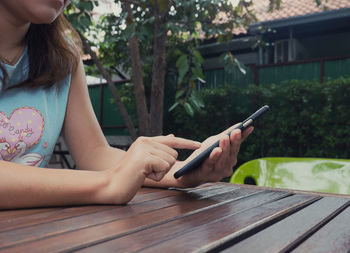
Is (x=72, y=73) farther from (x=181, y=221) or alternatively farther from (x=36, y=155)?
(x=181, y=221)

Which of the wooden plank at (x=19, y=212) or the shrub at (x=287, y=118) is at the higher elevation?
the wooden plank at (x=19, y=212)

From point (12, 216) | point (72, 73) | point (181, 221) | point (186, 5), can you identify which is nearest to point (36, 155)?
point (72, 73)

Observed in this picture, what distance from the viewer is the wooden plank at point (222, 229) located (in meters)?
0.53

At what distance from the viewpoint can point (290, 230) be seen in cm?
66

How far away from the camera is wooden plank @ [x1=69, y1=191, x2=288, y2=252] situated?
528mm

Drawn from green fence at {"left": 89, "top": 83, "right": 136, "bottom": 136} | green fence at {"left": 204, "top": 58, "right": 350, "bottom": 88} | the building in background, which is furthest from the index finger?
green fence at {"left": 89, "top": 83, "right": 136, "bottom": 136}

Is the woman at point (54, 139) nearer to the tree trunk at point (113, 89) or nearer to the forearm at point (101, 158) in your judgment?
the forearm at point (101, 158)

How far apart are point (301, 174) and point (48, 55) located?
134 cm

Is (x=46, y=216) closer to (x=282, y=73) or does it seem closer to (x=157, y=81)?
(x=157, y=81)

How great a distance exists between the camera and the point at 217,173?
1.03m

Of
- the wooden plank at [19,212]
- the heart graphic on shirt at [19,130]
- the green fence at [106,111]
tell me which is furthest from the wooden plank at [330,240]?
the green fence at [106,111]

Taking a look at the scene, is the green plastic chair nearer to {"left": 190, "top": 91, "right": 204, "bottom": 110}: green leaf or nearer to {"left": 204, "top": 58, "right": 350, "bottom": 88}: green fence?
{"left": 190, "top": 91, "right": 204, "bottom": 110}: green leaf

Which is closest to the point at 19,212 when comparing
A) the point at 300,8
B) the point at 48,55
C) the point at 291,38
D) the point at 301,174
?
the point at 48,55

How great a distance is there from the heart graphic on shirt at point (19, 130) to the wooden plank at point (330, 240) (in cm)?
93
